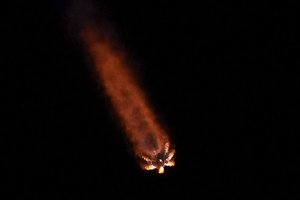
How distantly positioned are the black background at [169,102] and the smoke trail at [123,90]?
12cm

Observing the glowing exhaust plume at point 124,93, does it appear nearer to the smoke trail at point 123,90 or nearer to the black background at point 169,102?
A: the smoke trail at point 123,90

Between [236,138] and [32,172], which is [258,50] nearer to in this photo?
[236,138]

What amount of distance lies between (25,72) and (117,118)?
4.23 ft

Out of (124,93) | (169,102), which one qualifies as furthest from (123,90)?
(169,102)

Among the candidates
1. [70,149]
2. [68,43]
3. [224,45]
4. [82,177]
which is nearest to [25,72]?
[68,43]

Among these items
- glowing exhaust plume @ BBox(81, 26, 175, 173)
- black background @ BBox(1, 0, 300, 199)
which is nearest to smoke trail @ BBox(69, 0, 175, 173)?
glowing exhaust plume @ BBox(81, 26, 175, 173)

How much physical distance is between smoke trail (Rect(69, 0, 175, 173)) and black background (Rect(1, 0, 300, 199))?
0.39 ft

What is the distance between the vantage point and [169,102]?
5.47 metres

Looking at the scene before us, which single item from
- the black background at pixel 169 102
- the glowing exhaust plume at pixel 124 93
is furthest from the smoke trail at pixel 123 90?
the black background at pixel 169 102

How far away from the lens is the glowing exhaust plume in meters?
5.31

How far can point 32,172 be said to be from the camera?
5320 mm

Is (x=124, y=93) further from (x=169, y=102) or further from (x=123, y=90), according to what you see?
(x=169, y=102)

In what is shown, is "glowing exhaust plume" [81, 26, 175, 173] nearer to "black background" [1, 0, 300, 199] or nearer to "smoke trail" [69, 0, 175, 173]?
"smoke trail" [69, 0, 175, 173]

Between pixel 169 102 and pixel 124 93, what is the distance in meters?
0.60
